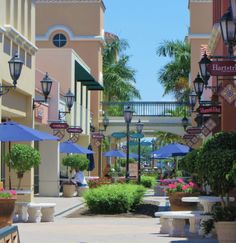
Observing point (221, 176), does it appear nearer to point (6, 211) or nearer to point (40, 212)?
point (6, 211)

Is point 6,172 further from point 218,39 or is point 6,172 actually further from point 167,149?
point 167,149

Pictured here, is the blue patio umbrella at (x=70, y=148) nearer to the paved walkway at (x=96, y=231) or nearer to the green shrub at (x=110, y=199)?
the green shrub at (x=110, y=199)

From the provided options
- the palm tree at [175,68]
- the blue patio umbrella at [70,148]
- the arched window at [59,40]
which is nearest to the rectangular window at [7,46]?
the blue patio umbrella at [70,148]

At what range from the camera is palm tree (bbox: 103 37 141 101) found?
61875mm

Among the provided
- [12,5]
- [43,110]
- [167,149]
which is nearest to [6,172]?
[43,110]

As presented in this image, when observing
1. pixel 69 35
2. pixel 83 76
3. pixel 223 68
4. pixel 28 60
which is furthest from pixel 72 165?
pixel 223 68

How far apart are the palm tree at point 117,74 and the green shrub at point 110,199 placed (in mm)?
38722

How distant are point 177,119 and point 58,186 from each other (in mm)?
17708

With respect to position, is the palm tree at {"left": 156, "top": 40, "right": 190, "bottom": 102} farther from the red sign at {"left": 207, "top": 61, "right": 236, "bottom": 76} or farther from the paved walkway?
the red sign at {"left": 207, "top": 61, "right": 236, "bottom": 76}

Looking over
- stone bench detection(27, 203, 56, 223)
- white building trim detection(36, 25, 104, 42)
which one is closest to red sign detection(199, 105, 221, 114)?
stone bench detection(27, 203, 56, 223)

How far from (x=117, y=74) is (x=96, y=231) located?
150ft

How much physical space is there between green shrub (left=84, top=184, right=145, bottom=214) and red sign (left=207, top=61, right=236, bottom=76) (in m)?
9.07

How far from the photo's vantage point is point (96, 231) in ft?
56.7

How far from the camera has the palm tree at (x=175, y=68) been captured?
60.8m
